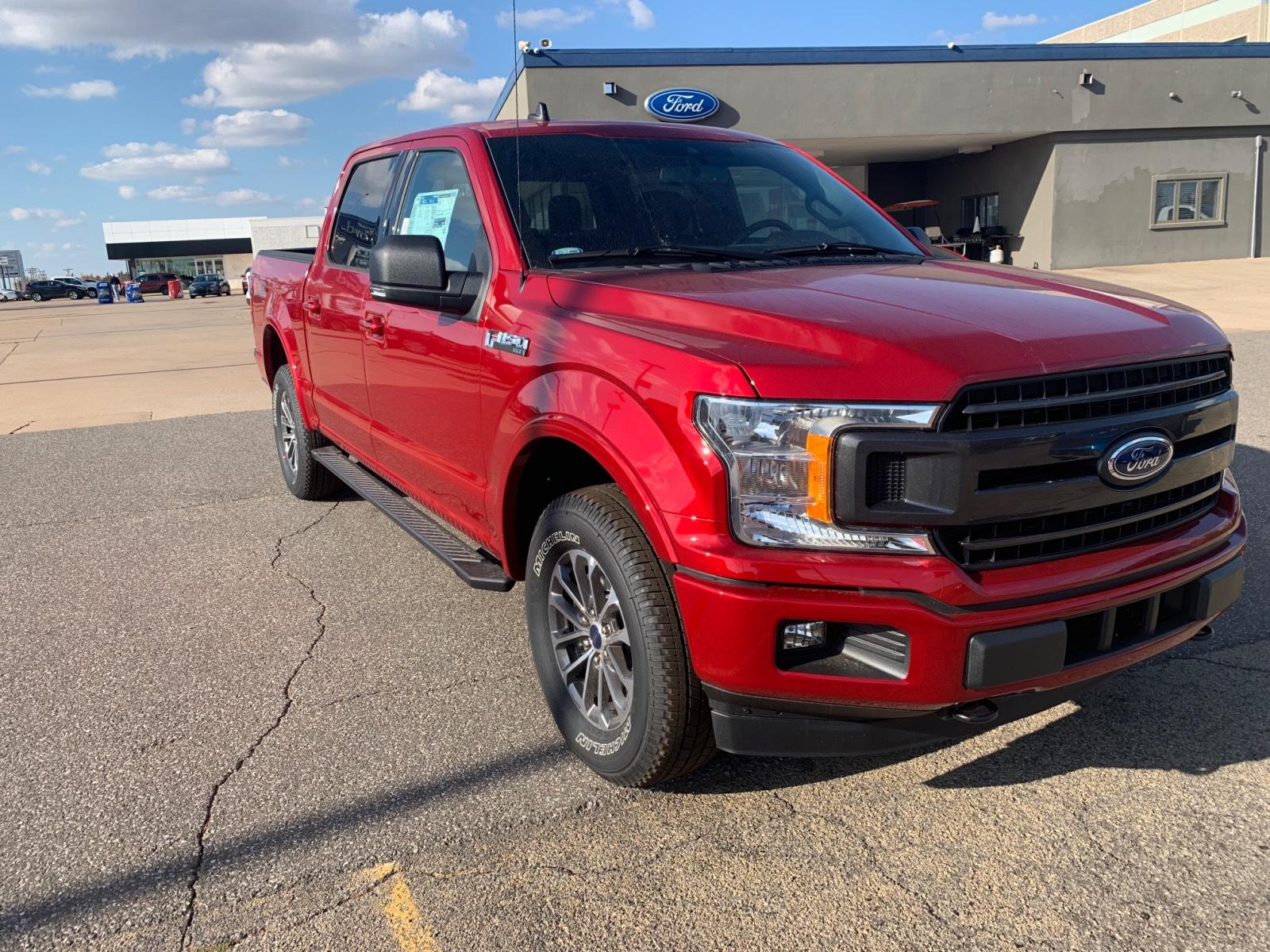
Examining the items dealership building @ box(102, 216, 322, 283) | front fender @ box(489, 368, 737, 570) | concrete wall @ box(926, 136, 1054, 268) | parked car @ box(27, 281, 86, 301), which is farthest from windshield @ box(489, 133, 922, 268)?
dealership building @ box(102, 216, 322, 283)

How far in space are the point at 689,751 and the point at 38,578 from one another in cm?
383

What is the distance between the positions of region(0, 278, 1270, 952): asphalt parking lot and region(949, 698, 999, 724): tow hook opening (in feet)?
1.34

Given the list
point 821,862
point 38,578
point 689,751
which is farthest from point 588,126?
point 38,578

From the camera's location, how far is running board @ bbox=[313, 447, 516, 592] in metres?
3.49

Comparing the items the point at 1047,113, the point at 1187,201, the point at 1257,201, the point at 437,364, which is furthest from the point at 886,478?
the point at 1257,201

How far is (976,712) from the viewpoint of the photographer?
2430 millimetres

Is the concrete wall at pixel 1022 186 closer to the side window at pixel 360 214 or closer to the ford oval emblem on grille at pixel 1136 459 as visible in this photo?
the side window at pixel 360 214

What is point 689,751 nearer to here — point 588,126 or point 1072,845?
point 1072,845

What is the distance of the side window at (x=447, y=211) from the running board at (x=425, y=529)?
103 cm

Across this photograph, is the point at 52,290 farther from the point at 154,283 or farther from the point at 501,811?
the point at 501,811

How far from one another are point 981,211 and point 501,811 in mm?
29786

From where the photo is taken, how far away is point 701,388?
2.39 metres

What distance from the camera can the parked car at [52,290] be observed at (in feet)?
203

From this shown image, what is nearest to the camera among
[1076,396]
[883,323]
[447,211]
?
[1076,396]
